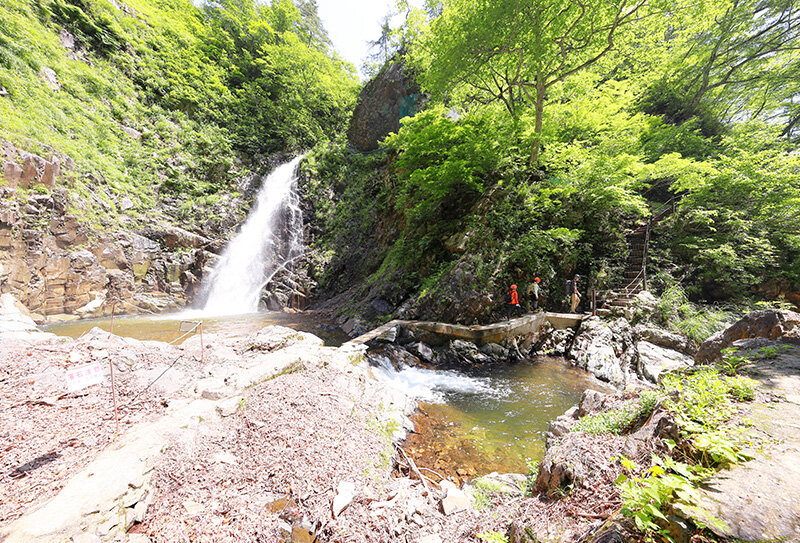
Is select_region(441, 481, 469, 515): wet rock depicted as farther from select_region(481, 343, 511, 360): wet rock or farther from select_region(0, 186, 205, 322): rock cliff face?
select_region(0, 186, 205, 322): rock cliff face

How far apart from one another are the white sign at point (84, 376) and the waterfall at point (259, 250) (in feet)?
35.9

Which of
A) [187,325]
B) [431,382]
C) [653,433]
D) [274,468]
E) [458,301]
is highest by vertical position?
[653,433]

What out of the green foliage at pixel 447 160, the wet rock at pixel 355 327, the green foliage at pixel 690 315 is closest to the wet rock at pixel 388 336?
the wet rock at pixel 355 327

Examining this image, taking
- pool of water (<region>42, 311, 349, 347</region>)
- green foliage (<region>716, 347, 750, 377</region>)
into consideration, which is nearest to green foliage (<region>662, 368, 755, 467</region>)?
green foliage (<region>716, 347, 750, 377</region>)

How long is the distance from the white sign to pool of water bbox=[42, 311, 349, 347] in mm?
4487

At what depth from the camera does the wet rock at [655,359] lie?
5969 millimetres

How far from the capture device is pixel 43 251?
27.2 feet

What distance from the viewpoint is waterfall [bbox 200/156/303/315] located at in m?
13.1

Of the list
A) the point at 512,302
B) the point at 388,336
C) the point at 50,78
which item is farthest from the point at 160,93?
the point at 512,302

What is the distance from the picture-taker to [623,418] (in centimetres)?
262

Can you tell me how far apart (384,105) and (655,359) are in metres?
19.5

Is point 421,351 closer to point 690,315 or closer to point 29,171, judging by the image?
point 690,315

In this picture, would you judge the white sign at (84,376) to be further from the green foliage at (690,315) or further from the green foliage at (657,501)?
the green foliage at (690,315)

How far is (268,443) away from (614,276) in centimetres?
1103
